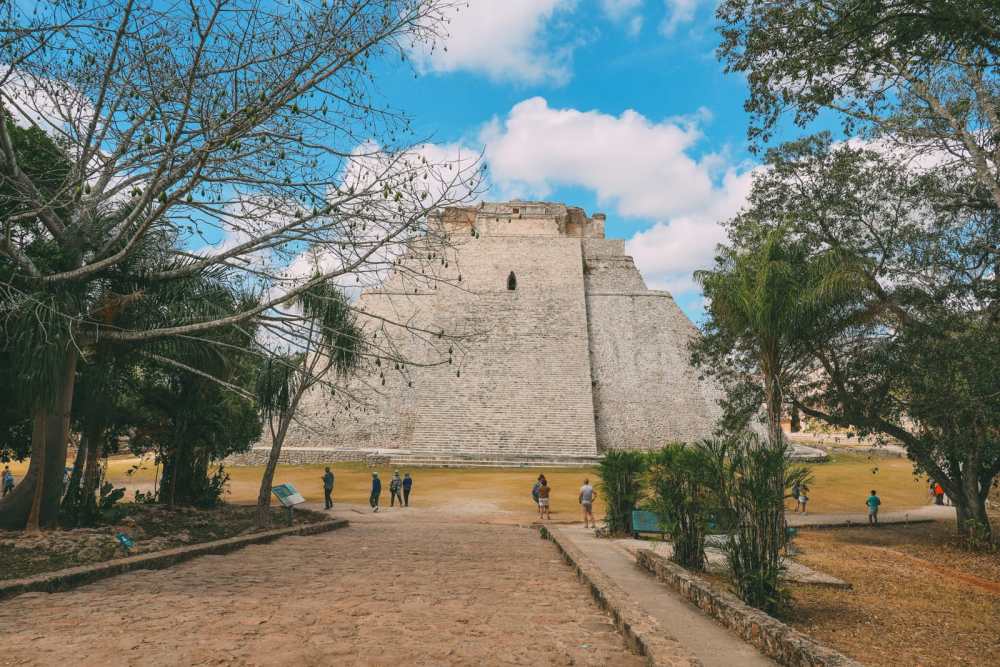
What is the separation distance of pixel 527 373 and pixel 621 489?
13991mm

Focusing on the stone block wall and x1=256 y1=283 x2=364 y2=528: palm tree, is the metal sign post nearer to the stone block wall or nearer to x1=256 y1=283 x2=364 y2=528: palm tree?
x1=256 y1=283 x2=364 y2=528: palm tree

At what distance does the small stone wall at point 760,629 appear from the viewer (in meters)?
3.03

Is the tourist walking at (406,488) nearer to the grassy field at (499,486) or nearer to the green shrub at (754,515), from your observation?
the grassy field at (499,486)

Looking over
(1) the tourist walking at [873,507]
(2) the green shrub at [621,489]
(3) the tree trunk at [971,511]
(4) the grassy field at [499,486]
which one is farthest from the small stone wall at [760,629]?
(1) the tourist walking at [873,507]

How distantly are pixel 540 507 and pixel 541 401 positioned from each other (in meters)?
10.4

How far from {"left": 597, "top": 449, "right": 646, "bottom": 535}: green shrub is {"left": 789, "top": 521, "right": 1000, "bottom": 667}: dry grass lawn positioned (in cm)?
228

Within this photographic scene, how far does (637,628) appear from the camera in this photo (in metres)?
3.34

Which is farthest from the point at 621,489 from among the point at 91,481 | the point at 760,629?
the point at 91,481

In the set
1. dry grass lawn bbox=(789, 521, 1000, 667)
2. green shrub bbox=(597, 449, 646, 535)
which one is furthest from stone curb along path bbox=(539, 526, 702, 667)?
green shrub bbox=(597, 449, 646, 535)

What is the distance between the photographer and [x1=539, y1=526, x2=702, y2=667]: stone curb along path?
2.91m

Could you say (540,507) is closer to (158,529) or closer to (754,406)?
(754,406)

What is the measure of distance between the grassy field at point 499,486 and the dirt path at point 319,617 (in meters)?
7.29

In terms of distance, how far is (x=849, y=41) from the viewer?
505 centimetres

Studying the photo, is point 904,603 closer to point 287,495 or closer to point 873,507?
point 873,507
